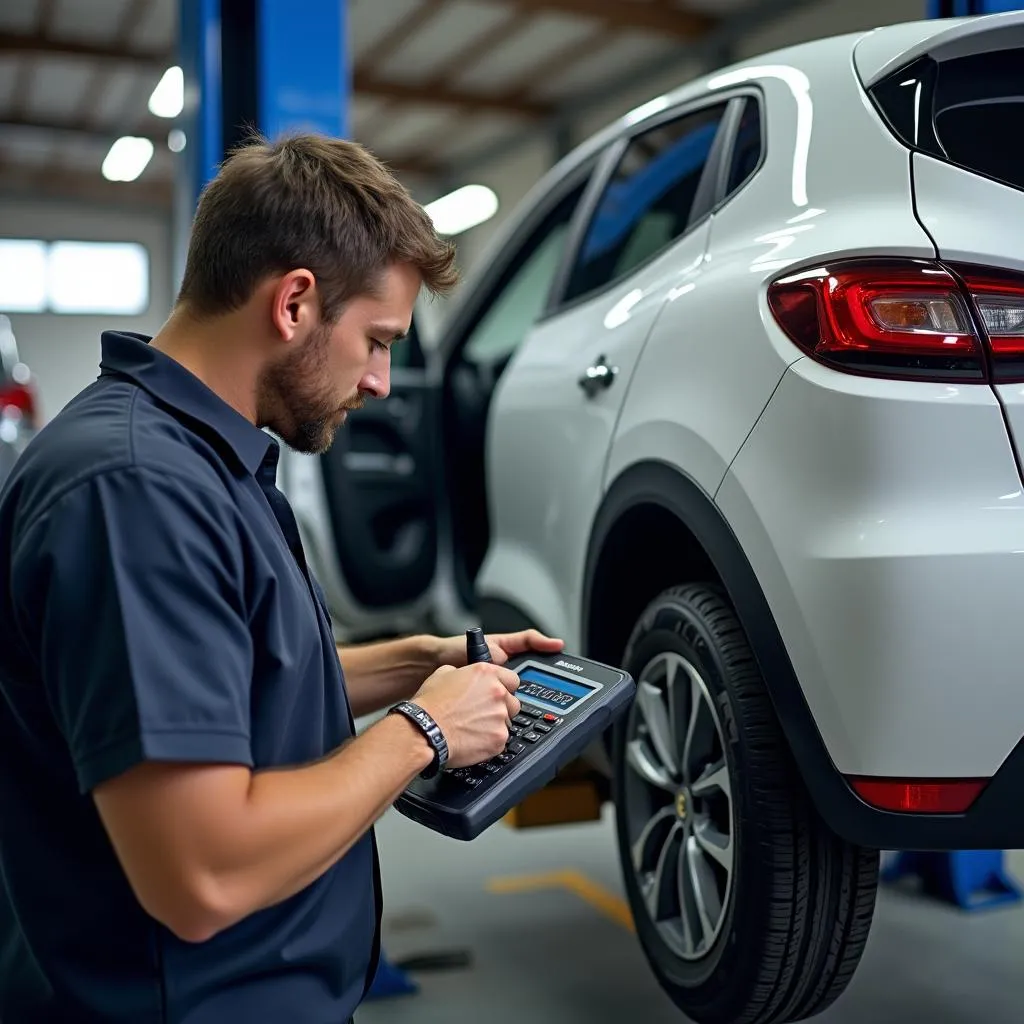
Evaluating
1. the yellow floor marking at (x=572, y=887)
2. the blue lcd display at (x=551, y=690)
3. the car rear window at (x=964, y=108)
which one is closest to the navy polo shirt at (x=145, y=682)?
the blue lcd display at (x=551, y=690)

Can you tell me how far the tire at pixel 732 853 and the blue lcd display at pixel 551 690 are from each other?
0.27 meters

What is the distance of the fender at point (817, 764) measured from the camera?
57.4 inches

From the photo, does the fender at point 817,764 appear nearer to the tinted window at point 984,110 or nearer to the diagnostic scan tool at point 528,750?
the diagnostic scan tool at point 528,750

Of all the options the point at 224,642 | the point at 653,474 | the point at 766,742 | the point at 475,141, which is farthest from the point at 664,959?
the point at 475,141

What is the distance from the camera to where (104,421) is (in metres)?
1.12

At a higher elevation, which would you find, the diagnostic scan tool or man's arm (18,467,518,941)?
man's arm (18,467,518,941)

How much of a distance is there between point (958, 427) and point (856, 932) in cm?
77

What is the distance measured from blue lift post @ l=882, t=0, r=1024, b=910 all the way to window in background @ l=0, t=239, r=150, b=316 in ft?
47.2

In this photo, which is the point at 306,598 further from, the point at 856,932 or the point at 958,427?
the point at 856,932

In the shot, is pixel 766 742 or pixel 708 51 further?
pixel 708 51

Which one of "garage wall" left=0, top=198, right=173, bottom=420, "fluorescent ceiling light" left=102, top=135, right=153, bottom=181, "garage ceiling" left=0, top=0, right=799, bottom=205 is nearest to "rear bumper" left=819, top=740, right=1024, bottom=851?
"garage ceiling" left=0, top=0, right=799, bottom=205

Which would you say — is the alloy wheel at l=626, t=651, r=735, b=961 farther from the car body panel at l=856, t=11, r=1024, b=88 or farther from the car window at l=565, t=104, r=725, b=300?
the car body panel at l=856, t=11, r=1024, b=88

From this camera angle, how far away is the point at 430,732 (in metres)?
1.24

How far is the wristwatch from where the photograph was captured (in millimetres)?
1242
